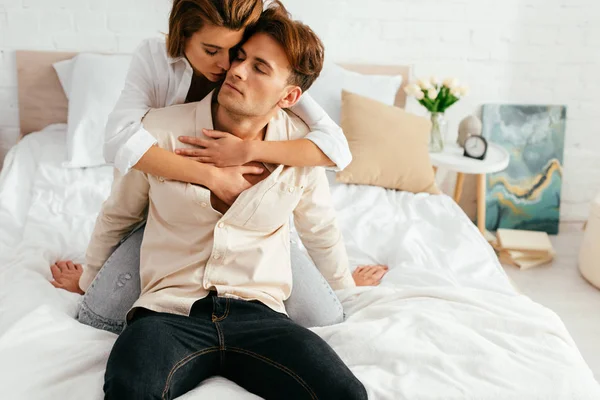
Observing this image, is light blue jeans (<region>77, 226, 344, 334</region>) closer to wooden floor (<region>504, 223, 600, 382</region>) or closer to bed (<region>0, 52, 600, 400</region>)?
bed (<region>0, 52, 600, 400</region>)

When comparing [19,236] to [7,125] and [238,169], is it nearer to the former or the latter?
[238,169]

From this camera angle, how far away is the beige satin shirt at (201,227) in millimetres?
1595

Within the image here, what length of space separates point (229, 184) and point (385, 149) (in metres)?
1.27

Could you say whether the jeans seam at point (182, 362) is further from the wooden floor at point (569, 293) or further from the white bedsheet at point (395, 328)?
the wooden floor at point (569, 293)

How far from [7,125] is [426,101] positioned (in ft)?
6.21

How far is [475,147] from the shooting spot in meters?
3.06

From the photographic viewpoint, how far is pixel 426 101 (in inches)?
123

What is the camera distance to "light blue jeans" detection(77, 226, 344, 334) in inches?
65.8

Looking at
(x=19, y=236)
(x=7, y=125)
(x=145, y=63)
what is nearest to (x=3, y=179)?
(x=19, y=236)

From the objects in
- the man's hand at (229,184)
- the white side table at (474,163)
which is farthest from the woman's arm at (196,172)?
the white side table at (474,163)

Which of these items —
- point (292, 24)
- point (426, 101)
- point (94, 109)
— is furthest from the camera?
point (426, 101)

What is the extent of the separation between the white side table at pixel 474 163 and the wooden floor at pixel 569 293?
33 centimetres

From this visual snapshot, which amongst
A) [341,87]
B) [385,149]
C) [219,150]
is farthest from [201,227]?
[341,87]

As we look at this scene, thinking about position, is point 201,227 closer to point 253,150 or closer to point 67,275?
point 253,150
